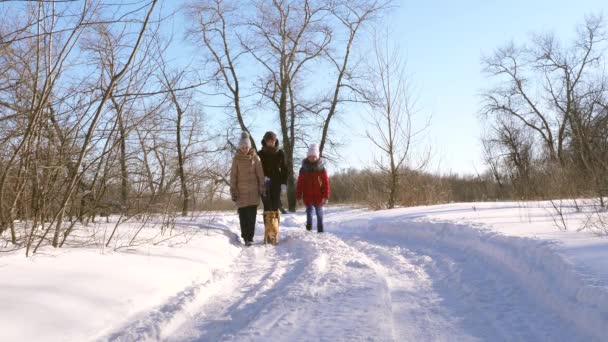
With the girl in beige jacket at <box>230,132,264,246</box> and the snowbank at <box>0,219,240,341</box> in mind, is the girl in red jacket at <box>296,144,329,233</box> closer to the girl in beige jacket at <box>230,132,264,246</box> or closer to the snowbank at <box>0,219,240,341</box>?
the girl in beige jacket at <box>230,132,264,246</box>

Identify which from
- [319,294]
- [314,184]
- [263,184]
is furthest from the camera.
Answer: [314,184]

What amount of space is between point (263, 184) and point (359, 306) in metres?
4.91

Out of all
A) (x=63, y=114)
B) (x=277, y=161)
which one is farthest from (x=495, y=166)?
(x=63, y=114)

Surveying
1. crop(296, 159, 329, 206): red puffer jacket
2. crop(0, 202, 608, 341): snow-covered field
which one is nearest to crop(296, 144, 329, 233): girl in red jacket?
crop(296, 159, 329, 206): red puffer jacket

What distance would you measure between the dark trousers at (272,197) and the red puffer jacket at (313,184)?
3.10 feet

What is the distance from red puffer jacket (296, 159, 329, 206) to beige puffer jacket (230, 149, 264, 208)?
5.52 feet

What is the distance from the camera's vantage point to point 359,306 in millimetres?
3615

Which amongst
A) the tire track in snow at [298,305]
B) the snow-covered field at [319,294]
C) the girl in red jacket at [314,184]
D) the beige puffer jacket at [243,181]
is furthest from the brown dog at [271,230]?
the tire track in snow at [298,305]

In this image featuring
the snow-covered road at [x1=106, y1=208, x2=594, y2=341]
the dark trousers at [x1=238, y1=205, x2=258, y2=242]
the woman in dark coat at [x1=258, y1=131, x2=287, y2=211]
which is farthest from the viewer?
the woman in dark coat at [x1=258, y1=131, x2=287, y2=211]

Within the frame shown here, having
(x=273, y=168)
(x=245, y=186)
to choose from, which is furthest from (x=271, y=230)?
(x=273, y=168)

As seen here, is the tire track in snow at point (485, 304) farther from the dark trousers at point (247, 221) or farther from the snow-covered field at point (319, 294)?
the dark trousers at point (247, 221)

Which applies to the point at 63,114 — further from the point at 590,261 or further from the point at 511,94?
the point at 511,94

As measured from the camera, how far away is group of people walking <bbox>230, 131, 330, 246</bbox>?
818 cm

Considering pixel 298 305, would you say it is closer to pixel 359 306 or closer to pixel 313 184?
pixel 359 306
